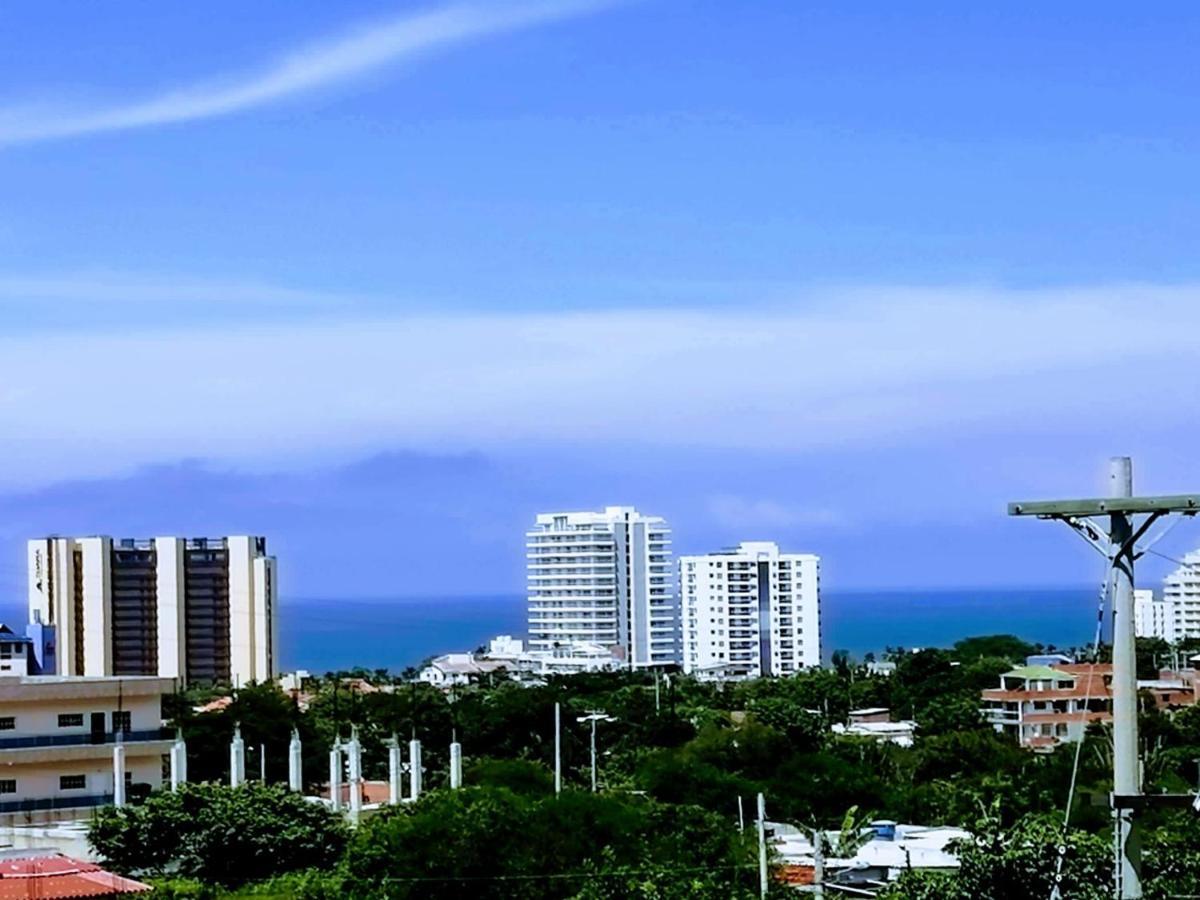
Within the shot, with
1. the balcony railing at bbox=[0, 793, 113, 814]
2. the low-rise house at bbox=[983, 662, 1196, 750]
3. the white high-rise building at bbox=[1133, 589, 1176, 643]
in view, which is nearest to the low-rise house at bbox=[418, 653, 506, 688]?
the low-rise house at bbox=[983, 662, 1196, 750]

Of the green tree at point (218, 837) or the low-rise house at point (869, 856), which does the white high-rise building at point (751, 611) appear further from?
the green tree at point (218, 837)

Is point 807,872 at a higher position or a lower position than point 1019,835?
lower

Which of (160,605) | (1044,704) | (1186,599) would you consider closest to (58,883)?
(1044,704)

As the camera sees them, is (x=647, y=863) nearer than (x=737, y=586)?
Yes

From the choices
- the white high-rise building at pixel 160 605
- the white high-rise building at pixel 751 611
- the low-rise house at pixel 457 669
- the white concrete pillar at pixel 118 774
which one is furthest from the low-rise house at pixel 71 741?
the white high-rise building at pixel 751 611

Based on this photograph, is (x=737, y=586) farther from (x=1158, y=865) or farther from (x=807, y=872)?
(x=1158, y=865)

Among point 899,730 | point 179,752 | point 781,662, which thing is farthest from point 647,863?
point 781,662
